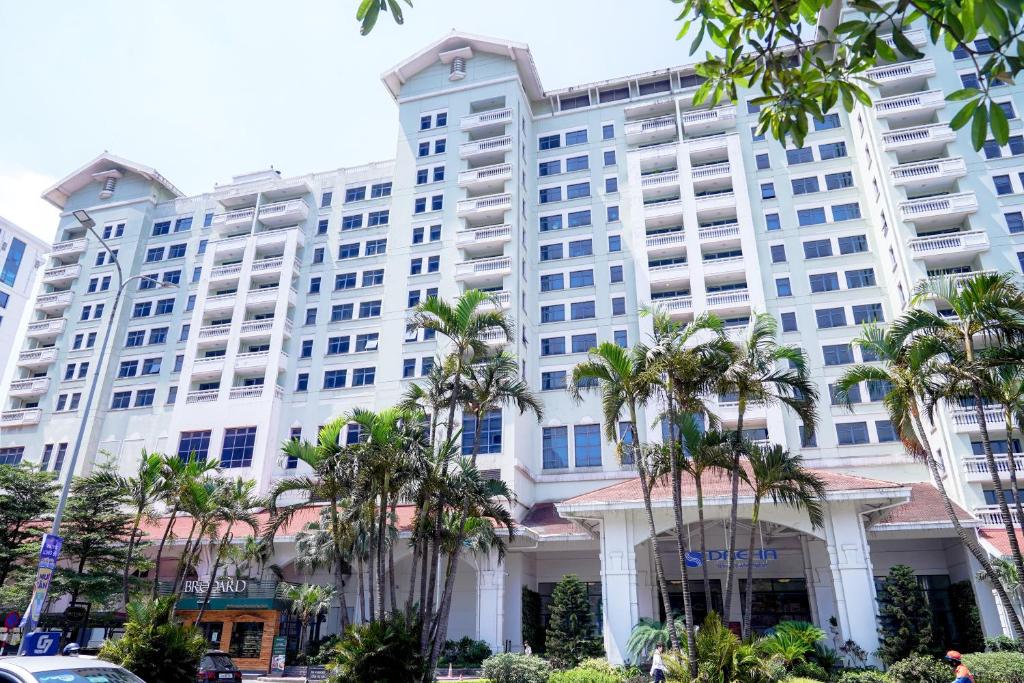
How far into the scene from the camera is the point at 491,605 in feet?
107

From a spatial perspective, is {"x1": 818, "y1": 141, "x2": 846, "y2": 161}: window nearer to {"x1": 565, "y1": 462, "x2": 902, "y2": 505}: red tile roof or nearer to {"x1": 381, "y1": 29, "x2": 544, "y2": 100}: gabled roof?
{"x1": 381, "y1": 29, "x2": 544, "y2": 100}: gabled roof

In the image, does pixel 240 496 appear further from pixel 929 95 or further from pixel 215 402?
pixel 929 95

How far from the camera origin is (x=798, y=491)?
21703mm

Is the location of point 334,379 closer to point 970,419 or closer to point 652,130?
point 652,130

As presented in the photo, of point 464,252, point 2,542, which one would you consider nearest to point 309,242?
point 464,252

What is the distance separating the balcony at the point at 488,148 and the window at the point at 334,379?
17.5 meters

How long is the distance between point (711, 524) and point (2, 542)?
1235 inches

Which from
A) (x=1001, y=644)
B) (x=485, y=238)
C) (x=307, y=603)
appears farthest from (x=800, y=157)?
(x=307, y=603)

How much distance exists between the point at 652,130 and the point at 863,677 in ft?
122

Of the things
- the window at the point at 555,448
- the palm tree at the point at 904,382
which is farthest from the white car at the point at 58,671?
the window at the point at 555,448

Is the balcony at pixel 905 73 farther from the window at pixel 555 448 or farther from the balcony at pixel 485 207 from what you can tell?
the window at pixel 555 448

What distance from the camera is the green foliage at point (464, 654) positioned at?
99.9 ft

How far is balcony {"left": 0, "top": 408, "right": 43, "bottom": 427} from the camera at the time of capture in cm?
5022

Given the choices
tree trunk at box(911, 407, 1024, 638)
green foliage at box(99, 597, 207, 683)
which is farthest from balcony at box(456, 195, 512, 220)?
green foliage at box(99, 597, 207, 683)
